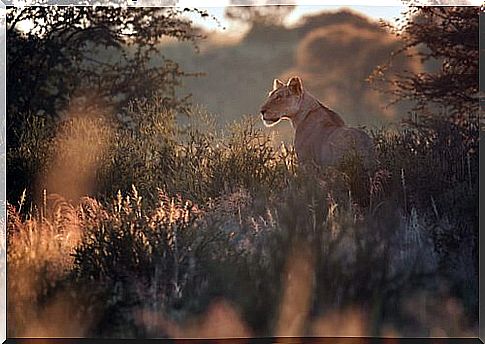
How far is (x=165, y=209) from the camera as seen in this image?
7594mm

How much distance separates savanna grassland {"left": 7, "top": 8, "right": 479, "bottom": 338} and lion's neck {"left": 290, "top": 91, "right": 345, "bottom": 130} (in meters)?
0.28

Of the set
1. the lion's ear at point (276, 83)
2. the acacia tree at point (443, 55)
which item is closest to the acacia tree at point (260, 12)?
the lion's ear at point (276, 83)

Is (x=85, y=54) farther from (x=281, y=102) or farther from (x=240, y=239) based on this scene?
(x=240, y=239)

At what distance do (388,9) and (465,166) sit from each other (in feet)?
4.21

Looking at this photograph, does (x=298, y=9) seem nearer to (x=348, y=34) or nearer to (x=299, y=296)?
(x=348, y=34)

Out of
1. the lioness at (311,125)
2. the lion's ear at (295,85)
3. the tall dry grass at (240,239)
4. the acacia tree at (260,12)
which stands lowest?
the tall dry grass at (240,239)

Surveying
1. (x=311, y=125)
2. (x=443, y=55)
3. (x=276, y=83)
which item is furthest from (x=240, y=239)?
(x=443, y=55)

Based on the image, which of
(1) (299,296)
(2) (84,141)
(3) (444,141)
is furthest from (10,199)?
(3) (444,141)

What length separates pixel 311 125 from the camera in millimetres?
7719

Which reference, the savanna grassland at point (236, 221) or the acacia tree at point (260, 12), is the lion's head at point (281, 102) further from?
the acacia tree at point (260, 12)

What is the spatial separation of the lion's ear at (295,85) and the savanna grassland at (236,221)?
29cm

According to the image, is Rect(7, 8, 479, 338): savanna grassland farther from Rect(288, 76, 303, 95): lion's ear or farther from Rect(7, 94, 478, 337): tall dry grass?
Rect(288, 76, 303, 95): lion's ear

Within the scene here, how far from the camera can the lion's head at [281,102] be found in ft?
25.3

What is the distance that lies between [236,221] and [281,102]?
37.3 inches
